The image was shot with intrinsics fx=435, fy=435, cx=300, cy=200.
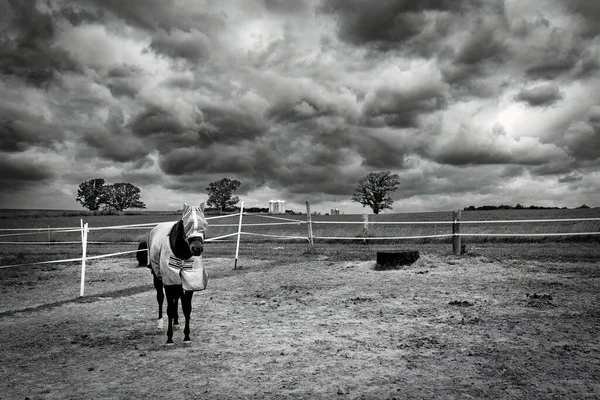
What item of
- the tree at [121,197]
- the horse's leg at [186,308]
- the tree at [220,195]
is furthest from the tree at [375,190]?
the horse's leg at [186,308]

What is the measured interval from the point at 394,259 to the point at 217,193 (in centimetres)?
6261

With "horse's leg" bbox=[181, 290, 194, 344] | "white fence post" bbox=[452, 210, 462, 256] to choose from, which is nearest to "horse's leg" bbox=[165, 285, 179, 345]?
"horse's leg" bbox=[181, 290, 194, 344]

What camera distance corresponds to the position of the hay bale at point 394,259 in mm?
11961

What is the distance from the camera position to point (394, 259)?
1198cm

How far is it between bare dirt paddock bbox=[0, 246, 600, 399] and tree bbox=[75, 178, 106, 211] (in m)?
71.6

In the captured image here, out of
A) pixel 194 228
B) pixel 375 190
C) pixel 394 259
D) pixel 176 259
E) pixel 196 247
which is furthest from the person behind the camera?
pixel 375 190

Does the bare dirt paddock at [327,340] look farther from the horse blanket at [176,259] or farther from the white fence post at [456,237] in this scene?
the white fence post at [456,237]

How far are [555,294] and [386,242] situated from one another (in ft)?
48.9

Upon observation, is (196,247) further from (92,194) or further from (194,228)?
(92,194)

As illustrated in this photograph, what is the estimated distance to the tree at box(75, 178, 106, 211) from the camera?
76250mm

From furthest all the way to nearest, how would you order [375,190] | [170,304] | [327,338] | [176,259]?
[375,190], [327,338], [170,304], [176,259]

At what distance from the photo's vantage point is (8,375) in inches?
182

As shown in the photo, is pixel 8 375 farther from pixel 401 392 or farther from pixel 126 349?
pixel 401 392

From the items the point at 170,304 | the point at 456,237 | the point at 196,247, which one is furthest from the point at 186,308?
the point at 456,237
